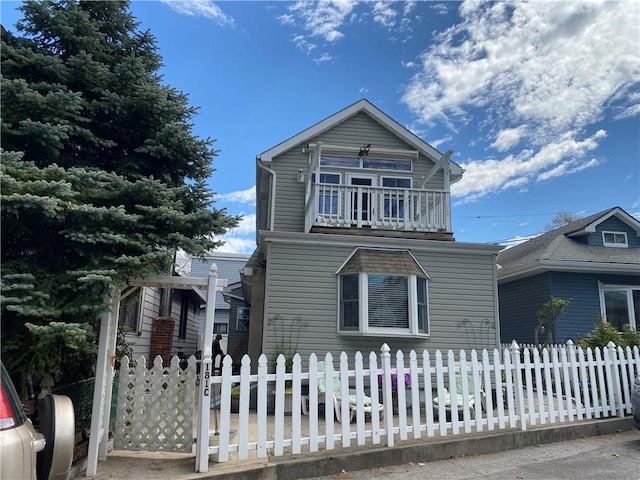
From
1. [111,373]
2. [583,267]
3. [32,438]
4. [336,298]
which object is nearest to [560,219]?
[583,267]

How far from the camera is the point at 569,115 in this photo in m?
16.2

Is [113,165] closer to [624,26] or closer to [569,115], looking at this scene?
[624,26]

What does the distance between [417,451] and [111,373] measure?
156 inches

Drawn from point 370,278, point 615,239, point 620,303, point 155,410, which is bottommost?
point 155,410

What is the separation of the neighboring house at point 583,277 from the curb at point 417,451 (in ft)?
23.9

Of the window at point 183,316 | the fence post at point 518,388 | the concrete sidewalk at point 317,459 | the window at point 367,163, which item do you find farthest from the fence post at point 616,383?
the window at point 183,316

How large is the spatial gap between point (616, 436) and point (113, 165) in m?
8.54

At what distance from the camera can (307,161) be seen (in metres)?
12.5

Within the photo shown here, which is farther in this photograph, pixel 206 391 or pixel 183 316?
pixel 183 316

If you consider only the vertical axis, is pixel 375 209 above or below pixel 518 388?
above

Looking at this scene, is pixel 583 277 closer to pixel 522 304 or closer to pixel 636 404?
pixel 522 304

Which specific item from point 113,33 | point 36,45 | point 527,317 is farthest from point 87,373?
point 527,317

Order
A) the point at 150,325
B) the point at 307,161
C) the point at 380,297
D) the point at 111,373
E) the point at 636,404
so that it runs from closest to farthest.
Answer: the point at 111,373 < the point at 636,404 < the point at 380,297 < the point at 150,325 < the point at 307,161

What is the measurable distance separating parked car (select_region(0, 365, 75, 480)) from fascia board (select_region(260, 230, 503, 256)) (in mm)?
6689
